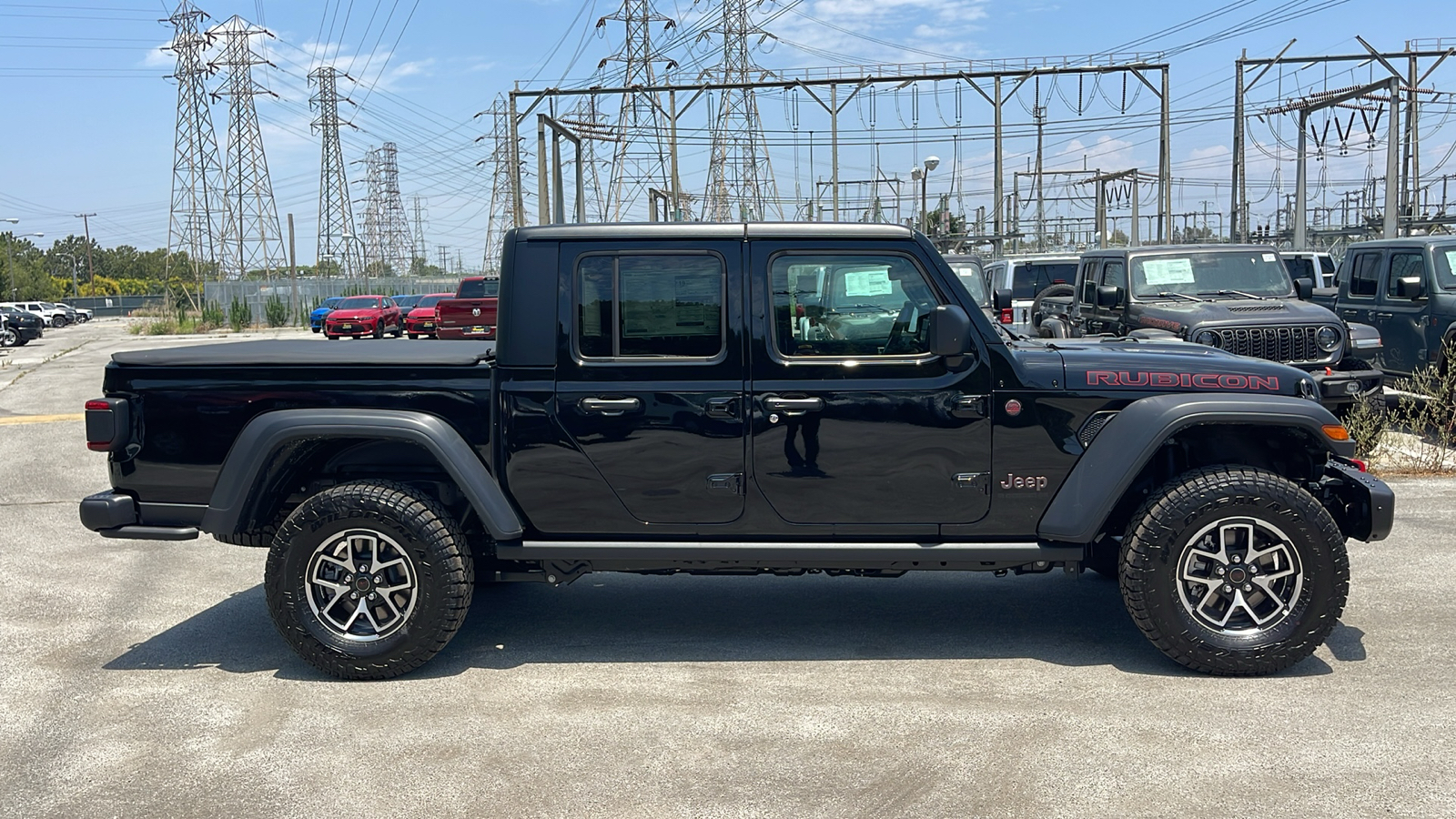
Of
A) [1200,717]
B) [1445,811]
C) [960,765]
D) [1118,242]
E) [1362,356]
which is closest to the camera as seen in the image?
[1445,811]

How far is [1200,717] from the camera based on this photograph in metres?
4.57

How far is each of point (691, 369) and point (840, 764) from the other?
179 centimetres

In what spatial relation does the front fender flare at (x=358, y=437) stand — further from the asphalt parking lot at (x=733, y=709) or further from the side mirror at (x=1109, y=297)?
the side mirror at (x=1109, y=297)

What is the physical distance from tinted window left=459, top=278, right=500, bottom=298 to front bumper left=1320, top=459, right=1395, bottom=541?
25570mm

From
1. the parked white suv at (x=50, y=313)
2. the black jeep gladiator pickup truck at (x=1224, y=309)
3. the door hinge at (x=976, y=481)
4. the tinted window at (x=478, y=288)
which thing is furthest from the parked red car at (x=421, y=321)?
the door hinge at (x=976, y=481)

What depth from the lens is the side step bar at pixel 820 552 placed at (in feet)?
16.5

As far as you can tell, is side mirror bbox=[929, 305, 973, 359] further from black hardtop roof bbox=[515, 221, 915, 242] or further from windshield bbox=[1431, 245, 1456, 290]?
windshield bbox=[1431, 245, 1456, 290]

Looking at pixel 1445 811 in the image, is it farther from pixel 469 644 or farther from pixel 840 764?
pixel 469 644

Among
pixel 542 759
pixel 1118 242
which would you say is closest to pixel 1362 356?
pixel 542 759

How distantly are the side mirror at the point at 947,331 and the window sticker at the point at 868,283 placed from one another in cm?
33

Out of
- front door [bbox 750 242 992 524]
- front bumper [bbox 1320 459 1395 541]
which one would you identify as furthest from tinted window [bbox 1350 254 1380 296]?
front door [bbox 750 242 992 524]

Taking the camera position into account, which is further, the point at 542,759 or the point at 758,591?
the point at 758,591

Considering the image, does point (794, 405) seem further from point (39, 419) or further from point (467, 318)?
point (467, 318)

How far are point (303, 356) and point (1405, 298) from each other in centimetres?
1128
